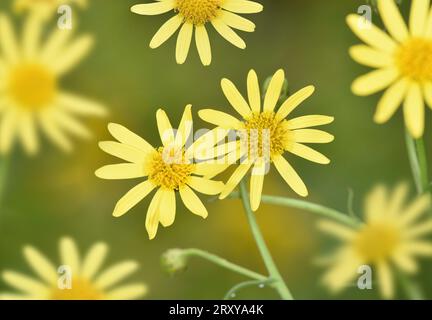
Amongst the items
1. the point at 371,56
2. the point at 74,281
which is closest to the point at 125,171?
the point at 74,281

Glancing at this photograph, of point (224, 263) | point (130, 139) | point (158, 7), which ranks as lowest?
point (224, 263)

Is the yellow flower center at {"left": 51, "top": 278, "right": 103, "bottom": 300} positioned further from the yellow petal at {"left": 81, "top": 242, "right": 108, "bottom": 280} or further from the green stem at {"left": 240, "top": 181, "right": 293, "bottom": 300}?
the green stem at {"left": 240, "top": 181, "right": 293, "bottom": 300}

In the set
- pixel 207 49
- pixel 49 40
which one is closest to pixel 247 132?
pixel 207 49

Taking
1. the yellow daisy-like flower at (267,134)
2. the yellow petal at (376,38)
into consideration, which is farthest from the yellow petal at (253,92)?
the yellow petal at (376,38)

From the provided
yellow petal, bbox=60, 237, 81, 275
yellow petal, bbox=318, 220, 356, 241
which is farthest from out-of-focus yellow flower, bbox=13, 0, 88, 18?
yellow petal, bbox=318, 220, 356, 241

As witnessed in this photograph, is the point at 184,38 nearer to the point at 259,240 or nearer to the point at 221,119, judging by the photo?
the point at 221,119

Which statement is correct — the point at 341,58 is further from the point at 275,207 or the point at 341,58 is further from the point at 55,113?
the point at 55,113
